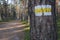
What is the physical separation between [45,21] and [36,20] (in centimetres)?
10

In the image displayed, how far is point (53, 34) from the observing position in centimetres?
241

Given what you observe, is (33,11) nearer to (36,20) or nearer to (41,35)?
(36,20)

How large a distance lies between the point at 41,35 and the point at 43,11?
0.89 feet

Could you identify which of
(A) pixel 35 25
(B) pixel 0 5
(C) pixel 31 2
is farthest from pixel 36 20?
(B) pixel 0 5

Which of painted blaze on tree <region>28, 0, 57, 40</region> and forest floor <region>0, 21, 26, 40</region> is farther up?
painted blaze on tree <region>28, 0, 57, 40</region>

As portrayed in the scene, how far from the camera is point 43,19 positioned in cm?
239

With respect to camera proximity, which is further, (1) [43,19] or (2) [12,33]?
(2) [12,33]

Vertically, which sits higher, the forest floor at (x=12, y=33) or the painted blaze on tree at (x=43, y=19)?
the painted blaze on tree at (x=43, y=19)

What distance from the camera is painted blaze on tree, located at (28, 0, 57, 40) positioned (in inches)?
92.8

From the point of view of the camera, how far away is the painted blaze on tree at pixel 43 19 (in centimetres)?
236

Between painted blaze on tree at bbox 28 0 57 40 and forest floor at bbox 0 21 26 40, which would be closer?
painted blaze on tree at bbox 28 0 57 40

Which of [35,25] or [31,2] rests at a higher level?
[31,2]

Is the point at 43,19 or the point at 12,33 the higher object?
the point at 43,19

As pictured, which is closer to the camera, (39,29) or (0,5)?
(39,29)
